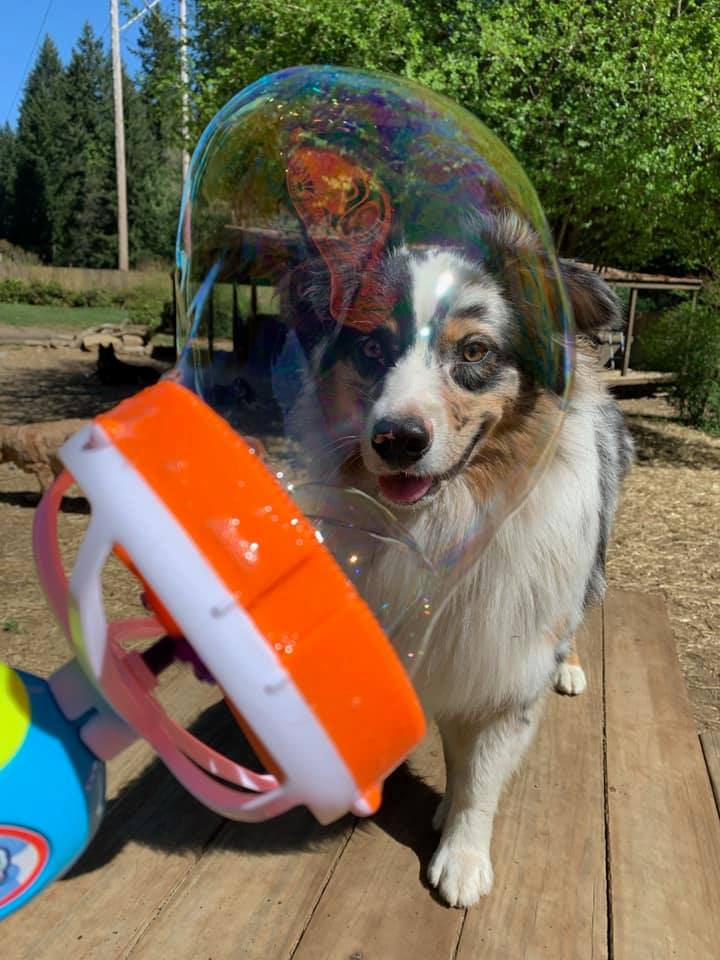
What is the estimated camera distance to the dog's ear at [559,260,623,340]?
76.6 inches

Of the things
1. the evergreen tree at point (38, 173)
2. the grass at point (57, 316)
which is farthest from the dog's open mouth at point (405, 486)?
the evergreen tree at point (38, 173)

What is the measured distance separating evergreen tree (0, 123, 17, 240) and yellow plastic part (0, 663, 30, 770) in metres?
48.5

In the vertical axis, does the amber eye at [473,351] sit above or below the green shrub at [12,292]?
above

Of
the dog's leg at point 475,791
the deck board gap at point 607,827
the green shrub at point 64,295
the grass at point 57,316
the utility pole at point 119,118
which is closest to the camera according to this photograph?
the deck board gap at point 607,827

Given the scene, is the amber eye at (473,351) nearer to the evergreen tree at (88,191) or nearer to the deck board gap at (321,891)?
the deck board gap at (321,891)

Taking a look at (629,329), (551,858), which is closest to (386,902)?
(551,858)

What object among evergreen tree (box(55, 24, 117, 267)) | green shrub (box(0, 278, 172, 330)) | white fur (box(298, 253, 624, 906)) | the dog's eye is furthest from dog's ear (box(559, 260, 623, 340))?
evergreen tree (box(55, 24, 117, 267))

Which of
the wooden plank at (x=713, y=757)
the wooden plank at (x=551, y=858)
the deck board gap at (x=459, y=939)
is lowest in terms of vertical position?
the wooden plank at (x=713, y=757)

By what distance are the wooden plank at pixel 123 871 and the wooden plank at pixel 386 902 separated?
1.31 ft

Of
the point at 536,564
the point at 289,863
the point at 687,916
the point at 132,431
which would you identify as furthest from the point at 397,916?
Result: the point at 132,431

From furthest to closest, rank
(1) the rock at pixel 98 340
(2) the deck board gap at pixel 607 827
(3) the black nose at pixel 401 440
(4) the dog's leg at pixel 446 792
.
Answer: (1) the rock at pixel 98 340
(4) the dog's leg at pixel 446 792
(2) the deck board gap at pixel 607 827
(3) the black nose at pixel 401 440

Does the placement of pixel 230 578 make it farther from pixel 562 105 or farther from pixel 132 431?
pixel 562 105

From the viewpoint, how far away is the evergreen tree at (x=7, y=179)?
44469 millimetres

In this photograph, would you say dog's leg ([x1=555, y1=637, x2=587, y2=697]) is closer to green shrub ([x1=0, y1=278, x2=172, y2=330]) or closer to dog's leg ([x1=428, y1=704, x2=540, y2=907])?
dog's leg ([x1=428, y1=704, x2=540, y2=907])
